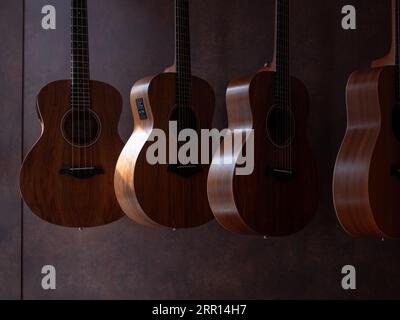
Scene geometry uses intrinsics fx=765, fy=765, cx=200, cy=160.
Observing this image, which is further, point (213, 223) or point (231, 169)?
point (213, 223)

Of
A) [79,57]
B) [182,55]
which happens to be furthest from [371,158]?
[79,57]

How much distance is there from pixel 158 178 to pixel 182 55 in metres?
0.60

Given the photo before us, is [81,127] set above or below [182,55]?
below

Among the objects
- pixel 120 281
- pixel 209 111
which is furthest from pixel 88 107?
pixel 120 281

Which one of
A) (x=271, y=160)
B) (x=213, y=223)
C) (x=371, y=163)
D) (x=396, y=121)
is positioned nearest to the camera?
(x=371, y=163)

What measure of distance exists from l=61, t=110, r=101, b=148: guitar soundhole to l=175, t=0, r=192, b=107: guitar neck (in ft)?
1.38

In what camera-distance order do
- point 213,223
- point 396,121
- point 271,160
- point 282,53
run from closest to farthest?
point 396,121
point 271,160
point 282,53
point 213,223

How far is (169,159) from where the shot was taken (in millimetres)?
3439

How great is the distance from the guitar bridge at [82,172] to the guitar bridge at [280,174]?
2.62ft

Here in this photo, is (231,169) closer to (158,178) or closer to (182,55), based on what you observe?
(158,178)

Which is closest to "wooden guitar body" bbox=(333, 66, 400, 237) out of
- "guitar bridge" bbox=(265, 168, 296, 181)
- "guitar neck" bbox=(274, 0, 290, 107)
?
"guitar bridge" bbox=(265, 168, 296, 181)

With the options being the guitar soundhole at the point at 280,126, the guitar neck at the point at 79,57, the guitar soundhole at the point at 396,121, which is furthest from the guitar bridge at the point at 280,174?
the guitar neck at the point at 79,57

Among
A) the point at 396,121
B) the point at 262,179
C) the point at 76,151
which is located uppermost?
the point at 396,121

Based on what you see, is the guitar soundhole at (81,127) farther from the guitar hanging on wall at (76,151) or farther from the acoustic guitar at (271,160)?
the acoustic guitar at (271,160)
